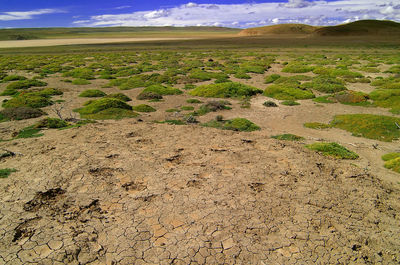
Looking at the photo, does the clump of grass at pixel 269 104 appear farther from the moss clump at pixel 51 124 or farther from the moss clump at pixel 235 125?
the moss clump at pixel 51 124

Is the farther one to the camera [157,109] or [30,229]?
[157,109]

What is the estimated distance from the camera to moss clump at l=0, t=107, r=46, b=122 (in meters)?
13.4

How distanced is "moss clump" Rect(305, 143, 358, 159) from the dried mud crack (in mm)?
510

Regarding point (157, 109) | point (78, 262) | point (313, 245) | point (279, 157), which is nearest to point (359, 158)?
point (279, 157)

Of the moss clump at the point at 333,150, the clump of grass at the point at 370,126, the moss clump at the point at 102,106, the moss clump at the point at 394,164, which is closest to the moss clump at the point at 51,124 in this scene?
the moss clump at the point at 102,106

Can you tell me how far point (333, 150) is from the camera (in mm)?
9344

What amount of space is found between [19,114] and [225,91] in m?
12.6

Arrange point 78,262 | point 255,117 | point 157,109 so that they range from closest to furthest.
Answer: point 78,262 → point 255,117 → point 157,109

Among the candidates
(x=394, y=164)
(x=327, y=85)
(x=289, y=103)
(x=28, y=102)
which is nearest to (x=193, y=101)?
(x=289, y=103)

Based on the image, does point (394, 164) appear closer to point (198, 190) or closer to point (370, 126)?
point (370, 126)

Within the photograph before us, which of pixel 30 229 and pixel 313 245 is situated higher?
pixel 30 229

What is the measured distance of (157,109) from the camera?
16188mm

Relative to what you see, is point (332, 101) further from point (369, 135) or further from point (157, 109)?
point (157, 109)

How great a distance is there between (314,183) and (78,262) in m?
5.74
